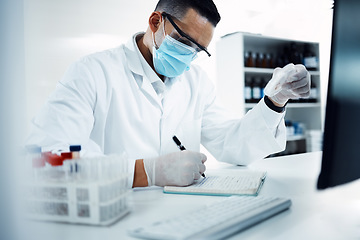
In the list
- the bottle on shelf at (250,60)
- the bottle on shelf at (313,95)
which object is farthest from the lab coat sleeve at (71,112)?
the bottle on shelf at (313,95)

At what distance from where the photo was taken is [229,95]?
131 inches

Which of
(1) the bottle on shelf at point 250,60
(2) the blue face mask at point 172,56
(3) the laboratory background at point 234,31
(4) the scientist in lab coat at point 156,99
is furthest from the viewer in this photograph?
(1) the bottle on shelf at point 250,60

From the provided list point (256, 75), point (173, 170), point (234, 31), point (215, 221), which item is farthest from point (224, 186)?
point (234, 31)

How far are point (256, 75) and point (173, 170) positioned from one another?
284 centimetres

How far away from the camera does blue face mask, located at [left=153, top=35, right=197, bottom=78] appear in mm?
1287

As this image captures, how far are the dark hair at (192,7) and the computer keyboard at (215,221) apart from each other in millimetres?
852

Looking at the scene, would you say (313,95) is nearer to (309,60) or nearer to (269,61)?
(309,60)

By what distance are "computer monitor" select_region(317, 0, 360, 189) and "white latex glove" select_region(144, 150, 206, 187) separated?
0.43 m

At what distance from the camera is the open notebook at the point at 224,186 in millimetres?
792

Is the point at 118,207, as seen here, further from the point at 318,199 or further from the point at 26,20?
the point at 318,199

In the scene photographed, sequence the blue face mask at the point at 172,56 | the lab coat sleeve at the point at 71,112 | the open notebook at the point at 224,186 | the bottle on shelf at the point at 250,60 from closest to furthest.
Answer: the open notebook at the point at 224,186, the lab coat sleeve at the point at 71,112, the blue face mask at the point at 172,56, the bottle on shelf at the point at 250,60

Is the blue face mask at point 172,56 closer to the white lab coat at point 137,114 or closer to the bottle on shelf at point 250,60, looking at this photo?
the white lab coat at point 137,114

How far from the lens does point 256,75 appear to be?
11.5 feet

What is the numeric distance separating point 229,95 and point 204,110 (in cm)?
171
